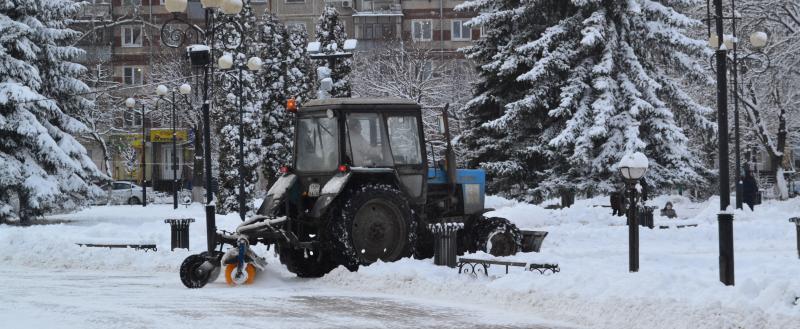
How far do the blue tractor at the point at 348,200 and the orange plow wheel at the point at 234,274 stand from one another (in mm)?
14

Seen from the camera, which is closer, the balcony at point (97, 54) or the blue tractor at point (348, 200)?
the blue tractor at point (348, 200)

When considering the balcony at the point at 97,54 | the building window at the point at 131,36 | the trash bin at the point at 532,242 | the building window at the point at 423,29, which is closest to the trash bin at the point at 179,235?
the trash bin at the point at 532,242

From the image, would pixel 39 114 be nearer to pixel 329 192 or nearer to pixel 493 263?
pixel 329 192

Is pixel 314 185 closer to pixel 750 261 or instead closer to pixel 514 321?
pixel 514 321

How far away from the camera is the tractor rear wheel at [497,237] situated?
1812cm

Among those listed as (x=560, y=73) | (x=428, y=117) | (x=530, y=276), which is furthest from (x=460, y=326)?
(x=428, y=117)

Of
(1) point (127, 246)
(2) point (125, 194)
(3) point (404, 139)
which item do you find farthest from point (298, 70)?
(3) point (404, 139)

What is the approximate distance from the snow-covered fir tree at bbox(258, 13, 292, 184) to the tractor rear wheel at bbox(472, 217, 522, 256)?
32756 mm

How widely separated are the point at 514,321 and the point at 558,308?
0.83 m

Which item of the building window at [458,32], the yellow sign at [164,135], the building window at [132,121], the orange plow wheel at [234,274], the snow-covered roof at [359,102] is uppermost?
the building window at [458,32]

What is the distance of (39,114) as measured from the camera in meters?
35.8

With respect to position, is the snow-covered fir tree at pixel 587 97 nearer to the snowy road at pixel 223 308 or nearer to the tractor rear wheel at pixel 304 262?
the tractor rear wheel at pixel 304 262

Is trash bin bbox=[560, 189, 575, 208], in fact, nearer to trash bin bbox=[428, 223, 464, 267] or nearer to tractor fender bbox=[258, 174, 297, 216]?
tractor fender bbox=[258, 174, 297, 216]

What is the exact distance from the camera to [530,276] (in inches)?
539
